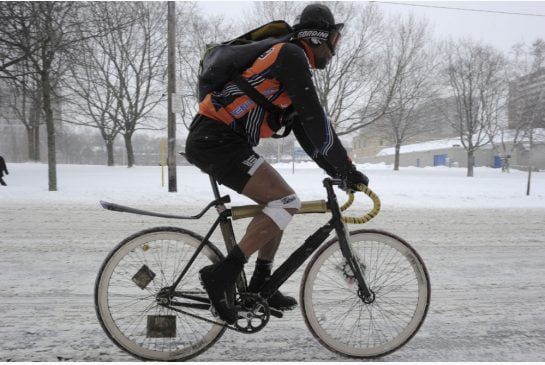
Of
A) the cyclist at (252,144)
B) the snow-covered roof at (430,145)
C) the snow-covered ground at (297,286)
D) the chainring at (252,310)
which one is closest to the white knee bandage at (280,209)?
the cyclist at (252,144)

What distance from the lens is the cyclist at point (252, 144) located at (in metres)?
2.12

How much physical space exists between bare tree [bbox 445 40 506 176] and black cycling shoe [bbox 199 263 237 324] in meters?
27.6

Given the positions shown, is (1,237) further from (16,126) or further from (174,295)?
(16,126)

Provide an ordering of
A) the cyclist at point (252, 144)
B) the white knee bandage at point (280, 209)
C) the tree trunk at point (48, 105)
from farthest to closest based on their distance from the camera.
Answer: the tree trunk at point (48, 105) < the white knee bandage at point (280, 209) < the cyclist at point (252, 144)

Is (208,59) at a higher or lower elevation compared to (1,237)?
higher

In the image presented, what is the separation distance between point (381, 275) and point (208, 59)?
1822 millimetres

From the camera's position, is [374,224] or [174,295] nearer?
[174,295]

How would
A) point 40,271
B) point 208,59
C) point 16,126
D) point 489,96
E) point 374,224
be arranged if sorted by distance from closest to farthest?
point 208,59, point 40,271, point 374,224, point 489,96, point 16,126

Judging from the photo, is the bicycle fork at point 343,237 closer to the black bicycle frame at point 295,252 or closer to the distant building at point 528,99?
the black bicycle frame at point 295,252

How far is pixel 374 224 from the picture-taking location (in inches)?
266

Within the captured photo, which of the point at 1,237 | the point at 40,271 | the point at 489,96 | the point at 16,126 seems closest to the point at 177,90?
the point at 1,237

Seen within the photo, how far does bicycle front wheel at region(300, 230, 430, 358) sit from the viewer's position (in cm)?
238

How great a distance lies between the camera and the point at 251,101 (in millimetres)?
2127

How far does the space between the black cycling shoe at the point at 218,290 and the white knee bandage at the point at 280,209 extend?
1.42 feet
